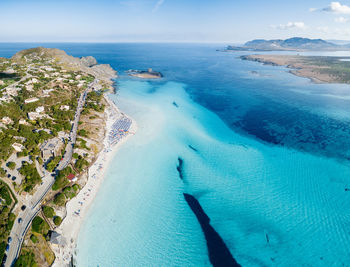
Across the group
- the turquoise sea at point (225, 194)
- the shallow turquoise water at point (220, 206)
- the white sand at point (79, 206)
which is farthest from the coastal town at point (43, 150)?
the shallow turquoise water at point (220, 206)

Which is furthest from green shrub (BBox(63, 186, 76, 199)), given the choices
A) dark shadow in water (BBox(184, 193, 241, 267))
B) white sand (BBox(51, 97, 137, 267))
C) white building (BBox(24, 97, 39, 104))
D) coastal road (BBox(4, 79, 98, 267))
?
white building (BBox(24, 97, 39, 104))

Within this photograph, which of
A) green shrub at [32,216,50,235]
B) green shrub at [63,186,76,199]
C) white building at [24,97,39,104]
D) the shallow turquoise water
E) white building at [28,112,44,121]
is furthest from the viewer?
white building at [24,97,39,104]

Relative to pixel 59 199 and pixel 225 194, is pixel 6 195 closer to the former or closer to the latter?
pixel 59 199

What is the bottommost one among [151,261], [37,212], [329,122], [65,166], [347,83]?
[151,261]

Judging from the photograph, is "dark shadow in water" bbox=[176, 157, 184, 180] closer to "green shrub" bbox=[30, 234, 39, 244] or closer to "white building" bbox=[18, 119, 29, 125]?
"green shrub" bbox=[30, 234, 39, 244]

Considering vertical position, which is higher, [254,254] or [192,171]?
Answer: [192,171]

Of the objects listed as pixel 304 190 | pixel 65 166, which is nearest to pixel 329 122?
pixel 304 190

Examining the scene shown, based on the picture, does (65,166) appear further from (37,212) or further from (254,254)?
(254,254)

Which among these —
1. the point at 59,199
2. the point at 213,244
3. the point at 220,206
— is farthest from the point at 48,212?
the point at 220,206
